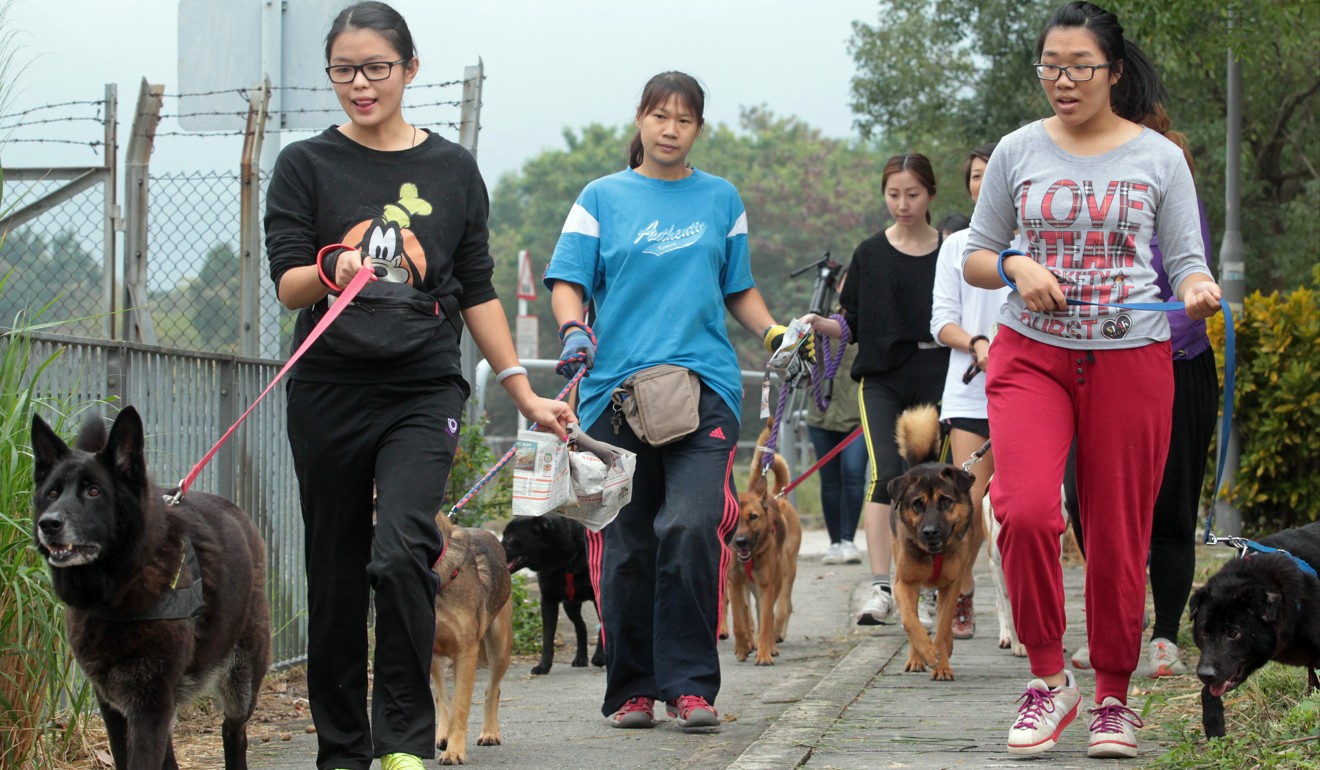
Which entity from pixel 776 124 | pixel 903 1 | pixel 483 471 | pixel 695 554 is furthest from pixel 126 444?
pixel 776 124

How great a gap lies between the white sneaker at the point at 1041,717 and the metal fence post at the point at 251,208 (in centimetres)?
416

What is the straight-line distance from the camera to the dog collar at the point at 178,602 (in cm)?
385

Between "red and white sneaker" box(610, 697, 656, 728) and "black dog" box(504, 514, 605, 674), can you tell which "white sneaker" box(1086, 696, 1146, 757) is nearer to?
"red and white sneaker" box(610, 697, 656, 728)

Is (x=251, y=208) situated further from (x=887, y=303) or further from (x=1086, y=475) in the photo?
(x=1086, y=475)

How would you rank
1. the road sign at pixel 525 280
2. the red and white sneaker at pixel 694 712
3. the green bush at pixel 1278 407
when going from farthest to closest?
1. the road sign at pixel 525 280
2. the green bush at pixel 1278 407
3. the red and white sneaker at pixel 694 712

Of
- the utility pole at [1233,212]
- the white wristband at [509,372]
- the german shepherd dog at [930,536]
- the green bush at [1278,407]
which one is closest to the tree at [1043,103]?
the utility pole at [1233,212]

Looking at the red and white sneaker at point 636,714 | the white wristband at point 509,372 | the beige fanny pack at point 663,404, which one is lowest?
the red and white sneaker at point 636,714

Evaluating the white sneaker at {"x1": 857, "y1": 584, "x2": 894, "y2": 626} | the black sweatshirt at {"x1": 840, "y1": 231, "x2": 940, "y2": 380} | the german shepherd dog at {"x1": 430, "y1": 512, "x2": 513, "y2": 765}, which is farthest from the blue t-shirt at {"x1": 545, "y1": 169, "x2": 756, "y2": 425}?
the white sneaker at {"x1": 857, "y1": 584, "x2": 894, "y2": 626}

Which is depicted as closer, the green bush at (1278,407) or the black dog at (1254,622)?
the black dog at (1254,622)

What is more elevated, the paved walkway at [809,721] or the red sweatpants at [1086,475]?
the red sweatpants at [1086,475]

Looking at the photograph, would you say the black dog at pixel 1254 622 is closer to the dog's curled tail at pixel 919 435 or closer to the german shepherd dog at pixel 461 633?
the german shepherd dog at pixel 461 633

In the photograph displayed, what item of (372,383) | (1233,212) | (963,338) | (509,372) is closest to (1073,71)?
(509,372)

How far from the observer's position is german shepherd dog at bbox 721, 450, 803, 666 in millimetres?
7449

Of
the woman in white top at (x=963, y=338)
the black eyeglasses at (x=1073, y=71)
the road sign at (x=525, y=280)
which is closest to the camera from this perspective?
the black eyeglasses at (x=1073, y=71)
